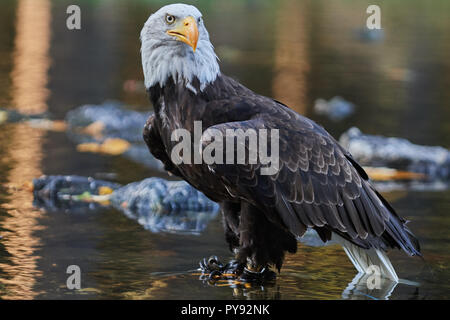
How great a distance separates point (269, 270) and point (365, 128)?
6531mm

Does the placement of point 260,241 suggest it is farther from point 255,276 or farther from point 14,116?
point 14,116

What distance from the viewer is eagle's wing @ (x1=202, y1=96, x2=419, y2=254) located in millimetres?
6789

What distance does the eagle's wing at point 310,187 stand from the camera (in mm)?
6789

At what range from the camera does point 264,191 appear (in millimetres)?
6797

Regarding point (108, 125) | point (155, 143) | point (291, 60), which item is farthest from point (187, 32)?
point (291, 60)

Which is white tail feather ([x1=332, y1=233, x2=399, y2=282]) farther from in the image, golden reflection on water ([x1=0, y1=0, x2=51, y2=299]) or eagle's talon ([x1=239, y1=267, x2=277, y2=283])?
golden reflection on water ([x1=0, y1=0, x2=51, y2=299])

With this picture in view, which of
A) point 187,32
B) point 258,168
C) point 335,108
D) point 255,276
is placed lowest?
point 255,276

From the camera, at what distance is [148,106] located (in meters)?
14.7

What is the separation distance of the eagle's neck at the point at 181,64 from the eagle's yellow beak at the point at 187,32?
16 centimetres

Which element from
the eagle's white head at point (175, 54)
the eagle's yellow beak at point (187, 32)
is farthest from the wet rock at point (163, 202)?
the eagle's yellow beak at point (187, 32)

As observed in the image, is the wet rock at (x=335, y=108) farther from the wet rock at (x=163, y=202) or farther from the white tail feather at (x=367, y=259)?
the white tail feather at (x=367, y=259)

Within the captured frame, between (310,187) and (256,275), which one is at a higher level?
(310,187)

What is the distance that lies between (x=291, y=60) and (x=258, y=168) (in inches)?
553

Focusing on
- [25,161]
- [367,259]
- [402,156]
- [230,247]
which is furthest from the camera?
[402,156]
